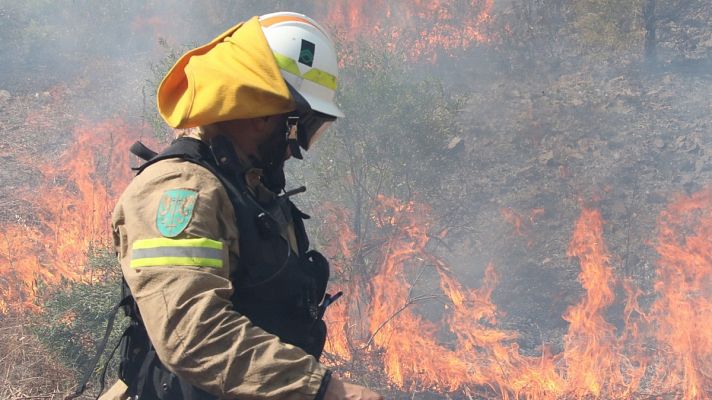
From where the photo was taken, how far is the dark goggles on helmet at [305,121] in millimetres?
1950

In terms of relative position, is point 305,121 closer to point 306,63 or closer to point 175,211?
point 306,63

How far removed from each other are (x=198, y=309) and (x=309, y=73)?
85 cm

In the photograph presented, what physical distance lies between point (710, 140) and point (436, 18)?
768 centimetres

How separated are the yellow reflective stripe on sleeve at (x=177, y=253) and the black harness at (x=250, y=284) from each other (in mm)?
153

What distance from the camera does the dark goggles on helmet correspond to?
1.95 meters

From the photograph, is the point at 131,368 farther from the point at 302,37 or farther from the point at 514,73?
the point at 514,73

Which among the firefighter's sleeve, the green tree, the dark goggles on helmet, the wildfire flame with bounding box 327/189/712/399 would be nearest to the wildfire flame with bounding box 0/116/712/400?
the wildfire flame with bounding box 327/189/712/399

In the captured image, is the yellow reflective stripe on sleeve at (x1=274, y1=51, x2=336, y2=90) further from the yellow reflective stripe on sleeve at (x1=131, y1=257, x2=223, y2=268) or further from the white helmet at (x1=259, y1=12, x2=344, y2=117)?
the yellow reflective stripe on sleeve at (x1=131, y1=257, x2=223, y2=268)

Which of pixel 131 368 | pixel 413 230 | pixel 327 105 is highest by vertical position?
pixel 327 105

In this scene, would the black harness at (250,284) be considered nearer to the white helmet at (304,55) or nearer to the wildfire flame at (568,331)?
the white helmet at (304,55)

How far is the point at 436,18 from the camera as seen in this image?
17672mm

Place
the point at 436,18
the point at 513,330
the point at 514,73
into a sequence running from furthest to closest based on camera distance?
the point at 436,18, the point at 514,73, the point at 513,330

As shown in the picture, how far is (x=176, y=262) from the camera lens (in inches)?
64.7

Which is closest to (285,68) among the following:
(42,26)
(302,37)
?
(302,37)
